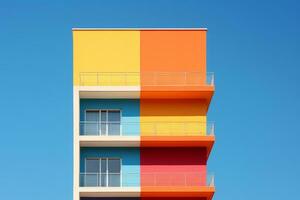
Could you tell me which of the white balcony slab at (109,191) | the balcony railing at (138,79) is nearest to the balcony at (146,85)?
the balcony railing at (138,79)

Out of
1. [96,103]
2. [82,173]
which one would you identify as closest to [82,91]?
[96,103]

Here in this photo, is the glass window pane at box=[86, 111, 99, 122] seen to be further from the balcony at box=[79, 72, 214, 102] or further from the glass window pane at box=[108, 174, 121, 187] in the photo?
the glass window pane at box=[108, 174, 121, 187]

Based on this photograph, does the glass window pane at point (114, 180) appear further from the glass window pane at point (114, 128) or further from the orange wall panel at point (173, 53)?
the orange wall panel at point (173, 53)

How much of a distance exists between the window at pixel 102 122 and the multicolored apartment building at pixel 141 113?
6 cm

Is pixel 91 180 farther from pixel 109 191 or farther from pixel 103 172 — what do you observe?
pixel 109 191

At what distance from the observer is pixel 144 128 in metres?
56.7

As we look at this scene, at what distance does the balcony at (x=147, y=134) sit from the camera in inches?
2183

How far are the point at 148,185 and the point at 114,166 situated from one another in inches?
96.2

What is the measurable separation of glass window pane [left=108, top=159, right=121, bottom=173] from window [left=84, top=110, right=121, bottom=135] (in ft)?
5.67

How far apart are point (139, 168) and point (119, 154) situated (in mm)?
1554

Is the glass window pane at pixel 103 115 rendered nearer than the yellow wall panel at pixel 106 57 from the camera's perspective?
Yes

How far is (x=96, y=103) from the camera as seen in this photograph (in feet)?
187

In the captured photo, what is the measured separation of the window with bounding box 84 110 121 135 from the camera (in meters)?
56.5

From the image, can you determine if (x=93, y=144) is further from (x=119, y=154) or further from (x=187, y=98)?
(x=187, y=98)
